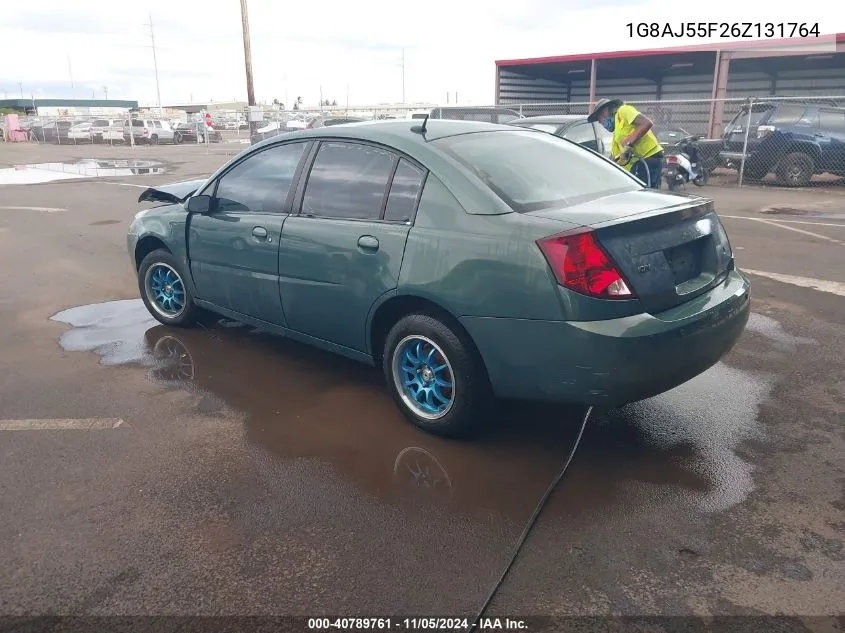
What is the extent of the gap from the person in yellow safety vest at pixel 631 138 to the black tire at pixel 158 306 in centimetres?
520

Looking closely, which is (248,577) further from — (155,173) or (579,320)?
(155,173)

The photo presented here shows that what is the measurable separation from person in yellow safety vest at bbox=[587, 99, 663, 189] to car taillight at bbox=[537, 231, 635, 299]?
5436mm

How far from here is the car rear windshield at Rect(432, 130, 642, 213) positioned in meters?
3.61

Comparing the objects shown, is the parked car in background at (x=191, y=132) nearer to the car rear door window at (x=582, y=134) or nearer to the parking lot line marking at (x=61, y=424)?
the car rear door window at (x=582, y=134)

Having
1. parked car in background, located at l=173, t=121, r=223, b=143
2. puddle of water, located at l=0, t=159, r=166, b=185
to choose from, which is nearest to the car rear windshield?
puddle of water, located at l=0, t=159, r=166, b=185

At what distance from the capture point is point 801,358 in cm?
481

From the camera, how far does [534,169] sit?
3.89 m

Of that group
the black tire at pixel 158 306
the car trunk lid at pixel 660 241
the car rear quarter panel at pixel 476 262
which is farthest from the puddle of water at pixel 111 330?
the car trunk lid at pixel 660 241

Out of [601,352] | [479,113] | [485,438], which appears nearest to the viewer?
[601,352]

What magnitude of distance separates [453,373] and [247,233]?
182 centimetres

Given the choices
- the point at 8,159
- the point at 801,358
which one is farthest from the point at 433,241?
the point at 8,159

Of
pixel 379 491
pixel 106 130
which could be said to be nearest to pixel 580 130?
pixel 379 491

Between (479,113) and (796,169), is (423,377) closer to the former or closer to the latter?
(796,169)

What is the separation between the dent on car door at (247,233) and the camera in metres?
4.39
